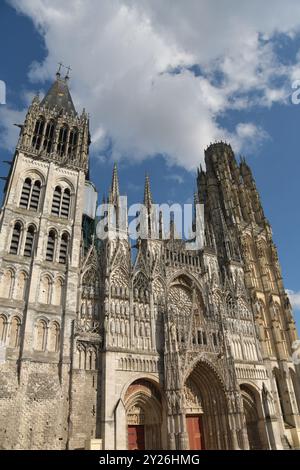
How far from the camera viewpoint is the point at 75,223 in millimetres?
26422

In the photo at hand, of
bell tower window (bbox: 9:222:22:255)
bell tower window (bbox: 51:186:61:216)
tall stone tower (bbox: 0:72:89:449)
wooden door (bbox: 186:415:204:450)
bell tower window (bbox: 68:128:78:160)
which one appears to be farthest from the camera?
bell tower window (bbox: 68:128:78:160)

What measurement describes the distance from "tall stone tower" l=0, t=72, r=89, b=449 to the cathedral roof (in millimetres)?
782

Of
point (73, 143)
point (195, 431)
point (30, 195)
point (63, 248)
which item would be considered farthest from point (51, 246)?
point (195, 431)

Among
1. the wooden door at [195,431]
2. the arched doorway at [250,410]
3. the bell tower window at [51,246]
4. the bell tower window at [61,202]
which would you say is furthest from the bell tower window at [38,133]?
the arched doorway at [250,410]

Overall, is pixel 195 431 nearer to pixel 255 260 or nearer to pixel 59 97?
pixel 255 260

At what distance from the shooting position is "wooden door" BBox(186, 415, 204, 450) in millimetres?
24016

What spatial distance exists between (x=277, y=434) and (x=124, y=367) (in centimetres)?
1382

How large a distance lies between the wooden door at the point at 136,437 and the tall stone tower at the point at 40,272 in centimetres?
506

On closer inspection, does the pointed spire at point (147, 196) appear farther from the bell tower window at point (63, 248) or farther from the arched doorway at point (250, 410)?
the arched doorway at point (250, 410)

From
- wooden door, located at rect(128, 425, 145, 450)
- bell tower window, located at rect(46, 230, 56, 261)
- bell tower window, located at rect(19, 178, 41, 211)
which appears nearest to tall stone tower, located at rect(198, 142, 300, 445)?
wooden door, located at rect(128, 425, 145, 450)

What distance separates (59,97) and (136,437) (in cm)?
3219

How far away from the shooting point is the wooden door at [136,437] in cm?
2175

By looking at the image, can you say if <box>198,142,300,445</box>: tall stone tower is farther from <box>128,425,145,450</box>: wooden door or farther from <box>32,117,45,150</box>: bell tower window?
<box>32,117,45,150</box>: bell tower window

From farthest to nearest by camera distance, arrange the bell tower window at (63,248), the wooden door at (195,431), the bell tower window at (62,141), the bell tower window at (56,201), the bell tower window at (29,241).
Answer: the bell tower window at (62,141) < the bell tower window at (56,201) < the bell tower window at (63,248) < the wooden door at (195,431) < the bell tower window at (29,241)
